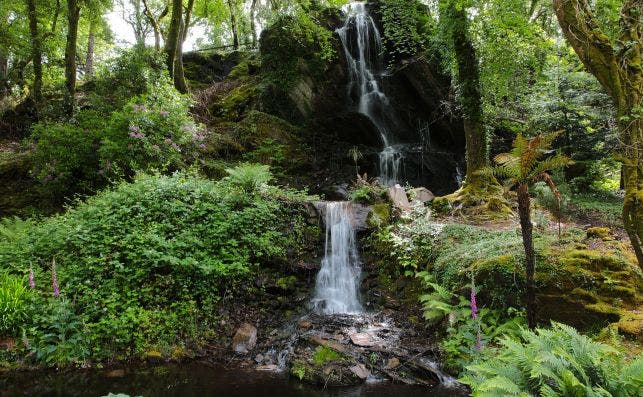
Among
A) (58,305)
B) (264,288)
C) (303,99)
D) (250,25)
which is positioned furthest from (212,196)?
(250,25)

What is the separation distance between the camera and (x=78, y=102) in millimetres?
13734

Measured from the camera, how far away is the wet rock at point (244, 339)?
21.7ft

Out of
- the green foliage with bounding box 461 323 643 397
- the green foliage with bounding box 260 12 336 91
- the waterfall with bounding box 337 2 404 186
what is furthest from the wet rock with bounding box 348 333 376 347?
the green foliage with bounding box 260 12 336 91

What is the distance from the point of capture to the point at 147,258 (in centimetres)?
685

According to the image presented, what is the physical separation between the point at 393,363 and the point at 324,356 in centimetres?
105

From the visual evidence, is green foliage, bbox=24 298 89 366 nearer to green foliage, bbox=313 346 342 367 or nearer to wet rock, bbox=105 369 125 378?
wet rock, bbox=105 369 125 378

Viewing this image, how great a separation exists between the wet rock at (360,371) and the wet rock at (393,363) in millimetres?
326

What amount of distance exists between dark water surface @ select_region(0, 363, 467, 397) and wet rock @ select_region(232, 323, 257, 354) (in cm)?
81

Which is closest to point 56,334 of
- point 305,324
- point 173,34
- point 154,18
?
point 305,324

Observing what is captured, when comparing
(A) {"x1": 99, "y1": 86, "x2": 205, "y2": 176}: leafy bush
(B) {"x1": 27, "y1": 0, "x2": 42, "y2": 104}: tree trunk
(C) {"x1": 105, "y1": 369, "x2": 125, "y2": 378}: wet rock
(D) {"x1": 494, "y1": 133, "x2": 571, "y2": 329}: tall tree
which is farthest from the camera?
(B) {"x1": 27, "y1": 0, "x2": 42, "y2": 104}: tree trunk

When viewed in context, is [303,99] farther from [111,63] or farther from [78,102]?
[78,102]

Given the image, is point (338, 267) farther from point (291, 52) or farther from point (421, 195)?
point (291, 52)

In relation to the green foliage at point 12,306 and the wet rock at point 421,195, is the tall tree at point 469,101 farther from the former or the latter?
the green foliage at point 12,306

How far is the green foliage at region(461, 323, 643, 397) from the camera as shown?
2.85 metres
